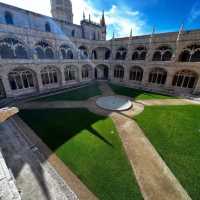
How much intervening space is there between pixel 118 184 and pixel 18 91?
20.8m

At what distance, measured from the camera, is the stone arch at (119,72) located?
1143 inches

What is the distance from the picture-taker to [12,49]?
1778 cm

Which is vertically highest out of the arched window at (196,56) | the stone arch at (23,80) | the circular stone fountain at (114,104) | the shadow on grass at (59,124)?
the arched window at (196,56)

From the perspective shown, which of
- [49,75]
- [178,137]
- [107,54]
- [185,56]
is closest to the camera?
[178,137]

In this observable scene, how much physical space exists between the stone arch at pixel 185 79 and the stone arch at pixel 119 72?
1143 centimetres

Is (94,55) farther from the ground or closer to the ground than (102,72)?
farther from the ground

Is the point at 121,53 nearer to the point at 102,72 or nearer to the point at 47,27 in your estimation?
the point at 102,72

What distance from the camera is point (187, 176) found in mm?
7105

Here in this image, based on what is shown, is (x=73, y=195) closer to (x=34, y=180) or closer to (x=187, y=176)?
(x=34, y=180)

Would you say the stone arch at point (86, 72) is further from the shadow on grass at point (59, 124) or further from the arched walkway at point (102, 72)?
the shadow on grass at point (59, 124)

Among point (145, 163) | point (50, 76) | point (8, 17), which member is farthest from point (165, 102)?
point (8, 17)

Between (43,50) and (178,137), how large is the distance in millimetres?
24043

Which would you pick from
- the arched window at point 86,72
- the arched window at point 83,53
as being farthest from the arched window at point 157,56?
the arched window at point 83,53

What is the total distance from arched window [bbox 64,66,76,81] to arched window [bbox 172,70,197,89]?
2148cm
